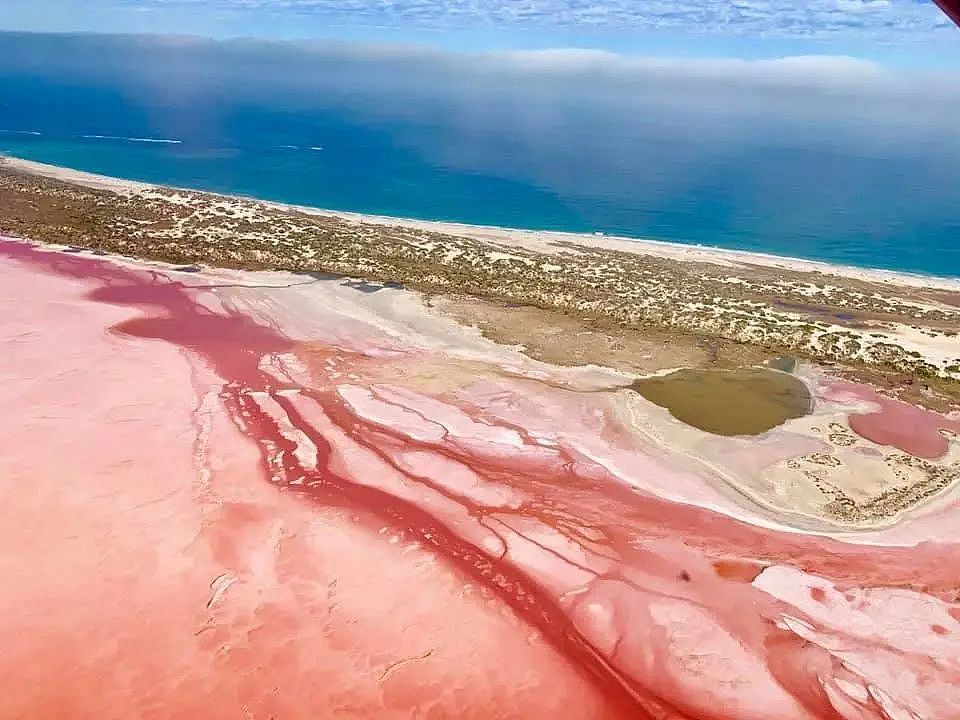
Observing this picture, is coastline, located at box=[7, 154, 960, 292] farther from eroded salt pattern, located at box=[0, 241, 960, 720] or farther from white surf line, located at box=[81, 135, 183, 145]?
white surf line, located at box=[81, 135, 183, 145]

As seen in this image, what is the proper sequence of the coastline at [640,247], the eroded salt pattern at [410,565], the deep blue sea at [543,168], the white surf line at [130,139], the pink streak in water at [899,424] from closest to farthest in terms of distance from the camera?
the eroded salt pattern at [410,565] → the pink streak in water at [899,424] → the coastline at [640,247] → the deep blue sea at [543,168] → the white surf line at [130,139]

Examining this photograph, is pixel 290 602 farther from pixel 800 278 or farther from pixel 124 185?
pixel 124 185

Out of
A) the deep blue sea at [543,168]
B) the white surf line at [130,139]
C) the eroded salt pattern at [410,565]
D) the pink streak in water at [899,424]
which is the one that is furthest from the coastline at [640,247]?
the white surf line at [130,139]

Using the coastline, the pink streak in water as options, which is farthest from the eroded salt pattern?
the coastline

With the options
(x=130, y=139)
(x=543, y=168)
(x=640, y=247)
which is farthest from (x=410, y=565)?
(x=130, y=139)

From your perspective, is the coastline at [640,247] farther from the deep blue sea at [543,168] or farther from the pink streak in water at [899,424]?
the pink streak in water at [899,424]

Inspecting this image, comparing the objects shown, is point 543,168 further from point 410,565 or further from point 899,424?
A: point 410,565

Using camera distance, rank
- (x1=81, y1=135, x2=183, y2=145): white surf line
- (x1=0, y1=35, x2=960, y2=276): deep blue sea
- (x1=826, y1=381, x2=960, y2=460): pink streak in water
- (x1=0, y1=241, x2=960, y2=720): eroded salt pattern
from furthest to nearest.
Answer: (x1=81, y1=135, x2=183, y2=145): white surf line
(x1=0, y1=35, x2=960, y2=276): deep blue sea
(x1=826, y1=381, x2=960, y2=460): pink streak in water
(x1=0, y1=241, x2=960, y2=720): eroded salt pattern

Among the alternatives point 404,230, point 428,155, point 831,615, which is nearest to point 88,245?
point 404,230
